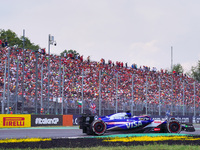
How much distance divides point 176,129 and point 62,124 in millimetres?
13872

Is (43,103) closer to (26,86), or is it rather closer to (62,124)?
(62,124)

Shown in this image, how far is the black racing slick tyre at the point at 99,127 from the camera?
15.8 m

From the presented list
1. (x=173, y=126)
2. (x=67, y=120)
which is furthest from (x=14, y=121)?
(x=173, y=126)

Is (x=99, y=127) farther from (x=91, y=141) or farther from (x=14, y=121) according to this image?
(x=14, y=121)

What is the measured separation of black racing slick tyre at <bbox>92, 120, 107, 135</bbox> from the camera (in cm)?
1576

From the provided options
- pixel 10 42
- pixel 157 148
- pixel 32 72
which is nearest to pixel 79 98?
pixel 32 72

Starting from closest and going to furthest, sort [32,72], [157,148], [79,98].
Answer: [157,148] → [79,98] → [32,72]

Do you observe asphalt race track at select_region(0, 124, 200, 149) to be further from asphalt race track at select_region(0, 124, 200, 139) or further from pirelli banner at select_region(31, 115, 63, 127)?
pirelli banner at select_region(31, 115, 63, 127)

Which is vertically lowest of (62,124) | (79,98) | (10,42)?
(62,124)

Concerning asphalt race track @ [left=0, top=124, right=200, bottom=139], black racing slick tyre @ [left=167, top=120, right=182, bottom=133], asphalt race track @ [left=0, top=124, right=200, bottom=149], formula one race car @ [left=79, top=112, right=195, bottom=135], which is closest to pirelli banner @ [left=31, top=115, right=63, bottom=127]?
asphalt race track @ [left=0, top=124, right=200, bottom=139]

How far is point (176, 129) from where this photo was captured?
17031mm

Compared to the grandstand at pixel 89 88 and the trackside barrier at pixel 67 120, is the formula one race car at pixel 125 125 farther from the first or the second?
the trackside barrier at pixel 67 120

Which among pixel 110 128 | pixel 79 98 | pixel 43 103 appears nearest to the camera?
pixel 110 128

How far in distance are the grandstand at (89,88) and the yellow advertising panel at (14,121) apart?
21.6 inches
